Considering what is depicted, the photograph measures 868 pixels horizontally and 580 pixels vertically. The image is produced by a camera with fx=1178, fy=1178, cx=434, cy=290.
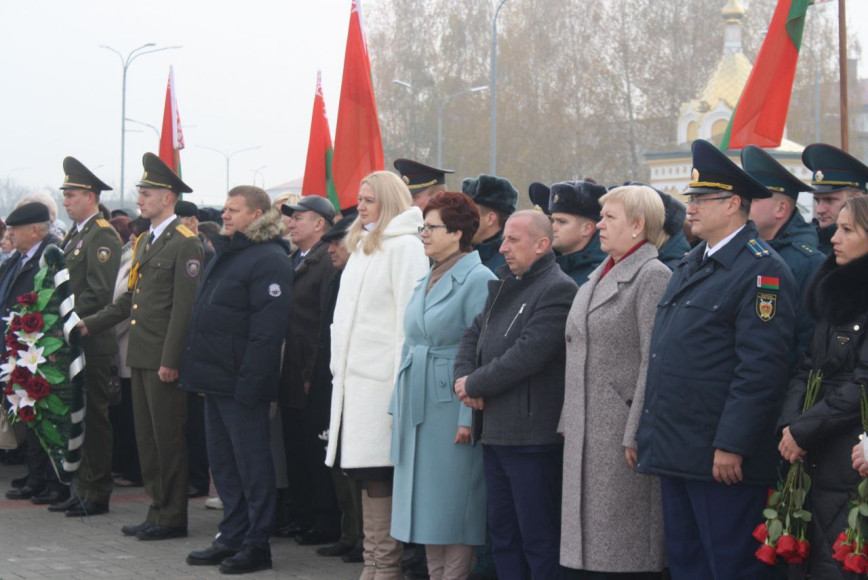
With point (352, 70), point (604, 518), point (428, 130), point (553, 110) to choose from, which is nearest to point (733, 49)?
point (553, 110)

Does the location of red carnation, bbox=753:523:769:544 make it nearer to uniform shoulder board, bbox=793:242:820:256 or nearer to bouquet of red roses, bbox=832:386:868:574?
bouquet of red roses, bbox=832:386:868:574

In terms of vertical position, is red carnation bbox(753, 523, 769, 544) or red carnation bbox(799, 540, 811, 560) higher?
red carnation bbox(753, 523, 769, 544)

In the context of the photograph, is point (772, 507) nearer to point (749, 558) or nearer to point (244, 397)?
point (749, 558)

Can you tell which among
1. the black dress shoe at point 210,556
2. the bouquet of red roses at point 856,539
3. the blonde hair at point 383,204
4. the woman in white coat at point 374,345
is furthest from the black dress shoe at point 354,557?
the bouquet of red roses at point 856,539

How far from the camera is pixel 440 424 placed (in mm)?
5938

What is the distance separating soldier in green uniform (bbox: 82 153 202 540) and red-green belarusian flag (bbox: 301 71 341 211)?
169 centimetres

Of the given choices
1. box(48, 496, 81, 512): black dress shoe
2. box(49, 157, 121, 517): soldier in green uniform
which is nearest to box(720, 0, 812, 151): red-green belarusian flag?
box(49, 157, 121, 517): soldier in green uniform

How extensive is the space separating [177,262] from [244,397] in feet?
4.34

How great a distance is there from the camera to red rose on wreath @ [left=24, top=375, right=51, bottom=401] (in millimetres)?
8344

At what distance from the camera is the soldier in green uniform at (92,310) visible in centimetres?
858

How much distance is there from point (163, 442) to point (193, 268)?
114 cm

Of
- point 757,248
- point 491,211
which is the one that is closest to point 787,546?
point 757,248

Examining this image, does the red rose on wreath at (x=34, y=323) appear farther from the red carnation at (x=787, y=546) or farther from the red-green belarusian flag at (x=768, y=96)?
the red carnation at (x=787, y=546)

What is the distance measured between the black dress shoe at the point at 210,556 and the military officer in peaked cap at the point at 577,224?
8.67ft
